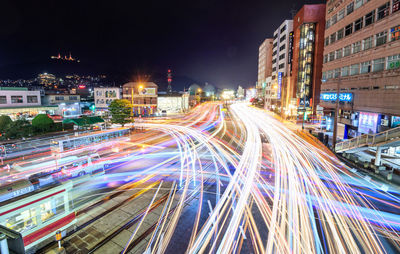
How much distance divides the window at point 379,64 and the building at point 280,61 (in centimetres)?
3538

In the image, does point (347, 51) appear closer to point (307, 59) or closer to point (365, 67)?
point (365, 67)

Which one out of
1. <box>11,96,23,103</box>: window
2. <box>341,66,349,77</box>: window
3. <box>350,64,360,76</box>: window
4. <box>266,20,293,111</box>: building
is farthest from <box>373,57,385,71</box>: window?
<box>11,96,23,103</box>: window

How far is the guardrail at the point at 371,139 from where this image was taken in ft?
56.5

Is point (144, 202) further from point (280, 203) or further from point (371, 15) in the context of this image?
point (371, 15)

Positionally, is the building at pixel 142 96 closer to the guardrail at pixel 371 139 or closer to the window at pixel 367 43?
the window at pixel 367 43

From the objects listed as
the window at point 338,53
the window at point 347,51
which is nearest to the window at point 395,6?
the window at point 347,51

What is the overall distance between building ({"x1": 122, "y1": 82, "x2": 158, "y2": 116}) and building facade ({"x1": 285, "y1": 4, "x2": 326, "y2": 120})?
39094 millimetres

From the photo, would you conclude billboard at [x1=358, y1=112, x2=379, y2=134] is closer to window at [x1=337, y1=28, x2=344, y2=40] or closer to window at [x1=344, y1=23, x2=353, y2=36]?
window at [x1=344, y1=23, x2=353, y2=36]

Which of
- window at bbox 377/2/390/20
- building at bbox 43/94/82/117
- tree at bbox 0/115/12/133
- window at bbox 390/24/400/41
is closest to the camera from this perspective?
window at bbox 390/24/400/41

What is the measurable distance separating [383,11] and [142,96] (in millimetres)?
55070

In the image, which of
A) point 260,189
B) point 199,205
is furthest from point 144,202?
point 260,189

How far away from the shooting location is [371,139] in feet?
61.2

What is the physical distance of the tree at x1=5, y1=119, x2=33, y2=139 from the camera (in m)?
27.8

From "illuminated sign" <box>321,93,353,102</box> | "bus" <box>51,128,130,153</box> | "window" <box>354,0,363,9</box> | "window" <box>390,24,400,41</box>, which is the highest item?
"window" <box>354,0,363,9</box>
